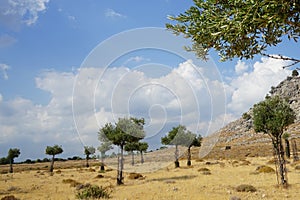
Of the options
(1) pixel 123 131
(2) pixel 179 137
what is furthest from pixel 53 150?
(1) pixel 123 131

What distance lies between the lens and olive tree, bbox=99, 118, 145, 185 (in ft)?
96.3

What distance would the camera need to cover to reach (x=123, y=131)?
97.2 feet

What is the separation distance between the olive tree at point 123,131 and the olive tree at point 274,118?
13104mm

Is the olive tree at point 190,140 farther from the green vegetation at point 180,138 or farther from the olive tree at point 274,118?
the olive tree at point 274,118

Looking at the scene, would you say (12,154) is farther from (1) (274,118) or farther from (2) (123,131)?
(1) (274,118)

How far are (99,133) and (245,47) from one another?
2767cm

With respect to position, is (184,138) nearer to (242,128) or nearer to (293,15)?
(293,15)

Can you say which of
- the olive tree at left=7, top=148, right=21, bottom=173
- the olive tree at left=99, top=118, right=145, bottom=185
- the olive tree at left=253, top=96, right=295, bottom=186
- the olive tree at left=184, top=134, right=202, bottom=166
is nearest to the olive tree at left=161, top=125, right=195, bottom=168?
the olive tree at left=184, top=134, right=202, bottom=166

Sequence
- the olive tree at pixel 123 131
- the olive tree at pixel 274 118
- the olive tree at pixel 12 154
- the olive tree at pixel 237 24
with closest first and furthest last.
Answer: the olive tree at pixel 237 24 < the olive tree at pixel 274 118 < the olive tree at pixel 123 131 < the olive tree at pixel 12 154

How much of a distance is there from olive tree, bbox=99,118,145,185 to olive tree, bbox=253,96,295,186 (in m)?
13.1

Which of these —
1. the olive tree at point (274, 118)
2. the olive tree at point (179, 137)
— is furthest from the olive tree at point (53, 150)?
the olive tree at point (274, 118)

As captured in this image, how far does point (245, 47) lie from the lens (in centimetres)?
766

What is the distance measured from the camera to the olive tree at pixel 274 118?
771 inches

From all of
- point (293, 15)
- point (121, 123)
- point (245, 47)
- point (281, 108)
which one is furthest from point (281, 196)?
point (121, 123)
